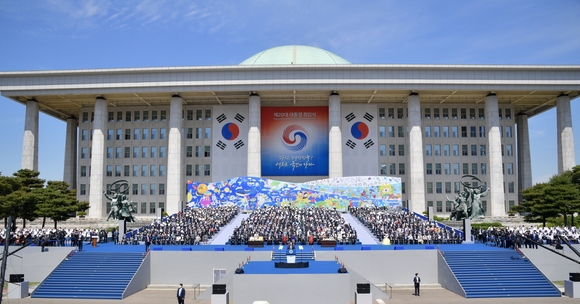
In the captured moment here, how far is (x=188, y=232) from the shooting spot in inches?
1555

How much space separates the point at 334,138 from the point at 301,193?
15.1 metres

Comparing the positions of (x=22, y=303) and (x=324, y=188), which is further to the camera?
(x=324, y=188)

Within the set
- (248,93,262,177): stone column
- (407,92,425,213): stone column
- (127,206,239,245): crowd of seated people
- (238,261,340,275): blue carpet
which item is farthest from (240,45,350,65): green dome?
(238,261,340,275): blue carpet

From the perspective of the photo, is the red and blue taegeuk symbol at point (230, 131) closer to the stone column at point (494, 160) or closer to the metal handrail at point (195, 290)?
the stone column at point (494, 160)

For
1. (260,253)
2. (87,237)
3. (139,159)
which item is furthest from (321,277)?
(139,159)

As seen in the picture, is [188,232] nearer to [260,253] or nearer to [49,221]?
[260,253]

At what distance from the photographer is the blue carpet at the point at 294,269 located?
25.0 meters

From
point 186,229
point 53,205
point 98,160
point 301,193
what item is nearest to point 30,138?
point 98,160

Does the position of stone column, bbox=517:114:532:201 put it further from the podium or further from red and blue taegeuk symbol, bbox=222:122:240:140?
the podium

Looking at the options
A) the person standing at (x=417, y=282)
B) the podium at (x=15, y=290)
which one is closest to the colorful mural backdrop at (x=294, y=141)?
the person standing at (x=417, y=282)

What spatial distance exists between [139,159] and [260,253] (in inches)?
1903

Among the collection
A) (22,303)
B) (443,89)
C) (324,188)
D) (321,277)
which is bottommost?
(22,303)

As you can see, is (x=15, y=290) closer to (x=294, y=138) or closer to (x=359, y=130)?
(x=294, y=138)

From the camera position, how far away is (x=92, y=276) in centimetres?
3125
